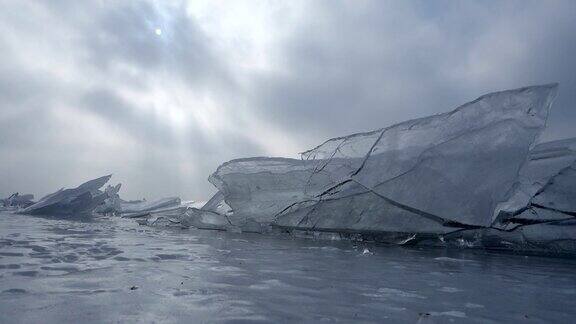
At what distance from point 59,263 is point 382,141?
5829 millimetres

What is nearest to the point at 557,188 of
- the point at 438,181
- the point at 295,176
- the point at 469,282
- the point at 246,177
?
the point at 438,181

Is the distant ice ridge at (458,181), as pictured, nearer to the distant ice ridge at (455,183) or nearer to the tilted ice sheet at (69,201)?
the distant ice ridge at (455,183)

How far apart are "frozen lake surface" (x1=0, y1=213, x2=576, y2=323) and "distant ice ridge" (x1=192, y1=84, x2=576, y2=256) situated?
156cm

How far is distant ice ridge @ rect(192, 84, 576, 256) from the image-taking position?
19.6 feet

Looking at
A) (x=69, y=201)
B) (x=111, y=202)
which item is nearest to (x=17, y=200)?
(x=111, y=202)

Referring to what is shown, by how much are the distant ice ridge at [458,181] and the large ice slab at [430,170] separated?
0.02 metres

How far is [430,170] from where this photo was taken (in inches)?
262

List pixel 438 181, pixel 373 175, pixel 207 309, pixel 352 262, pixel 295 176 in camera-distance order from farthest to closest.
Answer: pixel 295 176 → pixel 373 175 → pixel 438 181 → pixel 352 262 → pixel 207 309

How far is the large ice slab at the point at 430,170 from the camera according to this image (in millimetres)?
5906

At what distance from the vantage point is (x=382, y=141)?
7594mm

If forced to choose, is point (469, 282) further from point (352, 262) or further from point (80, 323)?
point (80, 323)

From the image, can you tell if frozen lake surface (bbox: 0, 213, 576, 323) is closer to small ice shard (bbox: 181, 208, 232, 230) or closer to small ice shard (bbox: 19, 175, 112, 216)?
small ice shard (bbox: 181, 208, 232, 230)

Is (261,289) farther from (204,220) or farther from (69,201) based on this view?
(69,201)

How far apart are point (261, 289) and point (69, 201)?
16757 mm
